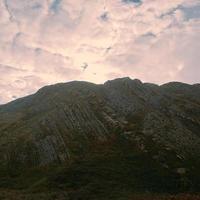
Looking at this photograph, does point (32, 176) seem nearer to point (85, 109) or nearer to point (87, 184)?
point (87, 184)

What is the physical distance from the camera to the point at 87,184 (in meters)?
54.6

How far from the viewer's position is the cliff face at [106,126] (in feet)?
226

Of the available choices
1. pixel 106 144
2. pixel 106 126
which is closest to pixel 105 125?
pixel 106 126

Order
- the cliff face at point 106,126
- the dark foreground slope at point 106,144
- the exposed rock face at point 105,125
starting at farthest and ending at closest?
the exposed rock face at point 105,125 < the cliff face at point 106,126 < the dark foreground slope at point 106,144

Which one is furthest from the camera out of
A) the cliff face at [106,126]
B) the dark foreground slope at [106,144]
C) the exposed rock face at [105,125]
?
the exposed rock face at [105,125]

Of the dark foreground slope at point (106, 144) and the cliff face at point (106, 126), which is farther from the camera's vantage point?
the cliff face at point (106, 126)

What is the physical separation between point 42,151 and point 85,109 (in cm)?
2385

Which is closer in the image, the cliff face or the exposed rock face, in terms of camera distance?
the cliff face

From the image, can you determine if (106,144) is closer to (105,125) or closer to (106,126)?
(106,126)

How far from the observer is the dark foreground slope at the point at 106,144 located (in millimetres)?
55938

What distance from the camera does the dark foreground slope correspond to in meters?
55.9

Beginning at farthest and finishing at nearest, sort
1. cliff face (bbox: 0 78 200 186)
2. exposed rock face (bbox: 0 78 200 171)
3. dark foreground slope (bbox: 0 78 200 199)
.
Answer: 1. exposed rock face (bbox: 0 78 200 171)
2. cliff face (bbox: 0 78 200 186)
3. dark foreground slope (bbox: 0 78 200 199)

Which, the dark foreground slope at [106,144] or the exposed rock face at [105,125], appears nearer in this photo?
the dark foreground slope at [106,144]

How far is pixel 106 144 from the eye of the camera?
73438mm
